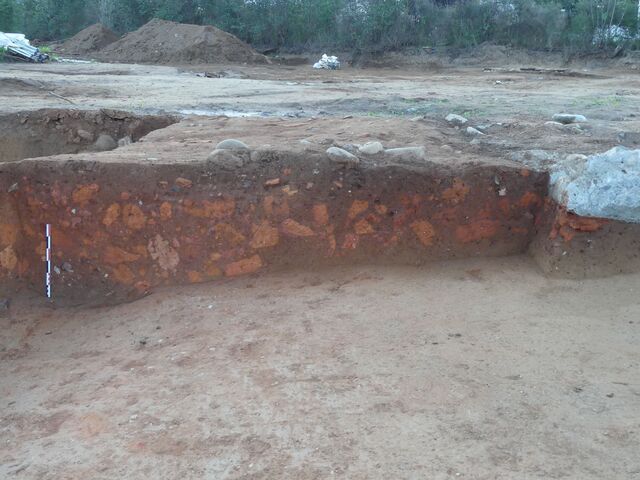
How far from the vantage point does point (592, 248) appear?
4.38 metres

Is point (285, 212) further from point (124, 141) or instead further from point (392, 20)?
point (392, 20)

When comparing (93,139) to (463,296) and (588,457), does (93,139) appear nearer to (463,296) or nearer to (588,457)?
(463,296)

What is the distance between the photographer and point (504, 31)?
17.6 m

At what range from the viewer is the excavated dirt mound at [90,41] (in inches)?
789

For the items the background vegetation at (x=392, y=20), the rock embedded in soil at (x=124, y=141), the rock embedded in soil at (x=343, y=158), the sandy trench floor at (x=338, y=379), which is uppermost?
the background vegetation at (x=392, y=20)

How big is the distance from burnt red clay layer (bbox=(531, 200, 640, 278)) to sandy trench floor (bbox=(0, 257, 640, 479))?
0.11 meters

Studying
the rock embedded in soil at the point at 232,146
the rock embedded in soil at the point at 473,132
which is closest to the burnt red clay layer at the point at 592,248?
the rock embedded in soil at the point at 473,132

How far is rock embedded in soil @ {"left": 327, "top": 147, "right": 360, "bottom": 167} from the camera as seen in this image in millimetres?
4691

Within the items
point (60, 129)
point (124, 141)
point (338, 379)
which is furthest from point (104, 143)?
point (338, 379)

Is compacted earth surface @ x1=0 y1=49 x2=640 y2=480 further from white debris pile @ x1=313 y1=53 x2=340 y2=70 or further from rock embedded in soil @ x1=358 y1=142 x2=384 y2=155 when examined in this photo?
white debris pile @ x1=313 y1=53 x2=340 y2=70

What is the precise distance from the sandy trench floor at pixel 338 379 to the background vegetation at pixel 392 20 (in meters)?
13.8

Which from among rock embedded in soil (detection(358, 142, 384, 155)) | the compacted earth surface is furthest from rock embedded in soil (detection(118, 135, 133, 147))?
rock embedded in soil (detection(358, 142, 384, 155))

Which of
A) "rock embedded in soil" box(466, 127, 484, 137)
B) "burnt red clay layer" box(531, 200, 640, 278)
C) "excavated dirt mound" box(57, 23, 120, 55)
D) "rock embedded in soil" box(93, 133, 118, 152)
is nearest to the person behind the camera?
"burnt red clay layer" box(531, 200, 640, 278)

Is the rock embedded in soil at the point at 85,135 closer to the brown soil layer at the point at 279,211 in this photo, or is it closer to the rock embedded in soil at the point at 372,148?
the brown soil layer at the point at 279,211
